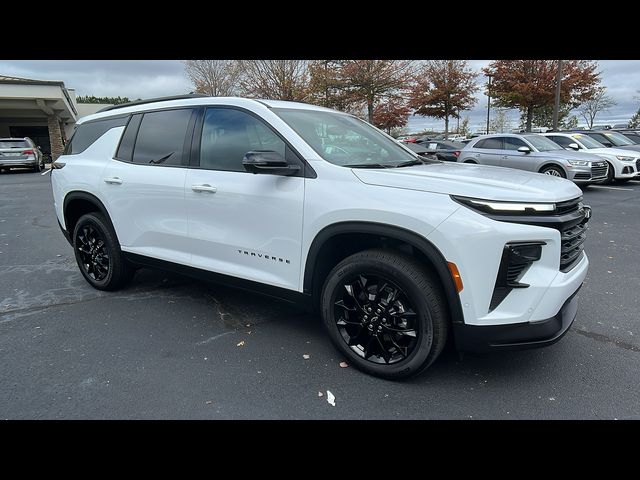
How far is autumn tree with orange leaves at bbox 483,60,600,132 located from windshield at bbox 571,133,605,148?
13.0m

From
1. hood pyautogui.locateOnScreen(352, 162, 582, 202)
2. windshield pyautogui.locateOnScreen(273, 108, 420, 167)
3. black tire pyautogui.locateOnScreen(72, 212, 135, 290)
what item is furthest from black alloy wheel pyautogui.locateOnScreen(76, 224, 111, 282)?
hood pyautogui.locateOnScreen(352, 162, 582, 202)

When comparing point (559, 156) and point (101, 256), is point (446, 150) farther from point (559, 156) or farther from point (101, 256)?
point (101, 256)

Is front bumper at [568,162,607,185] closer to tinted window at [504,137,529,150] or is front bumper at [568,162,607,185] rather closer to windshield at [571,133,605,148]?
tinted window at [504,137,529,150]

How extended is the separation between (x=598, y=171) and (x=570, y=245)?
420 inches

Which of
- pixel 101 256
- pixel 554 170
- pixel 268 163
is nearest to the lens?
pixel 268 163

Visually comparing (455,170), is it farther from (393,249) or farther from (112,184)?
(112,184)

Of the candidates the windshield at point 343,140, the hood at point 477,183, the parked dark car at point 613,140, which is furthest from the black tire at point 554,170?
the hood at point 477,183

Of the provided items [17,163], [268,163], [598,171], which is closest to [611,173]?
[598,171]

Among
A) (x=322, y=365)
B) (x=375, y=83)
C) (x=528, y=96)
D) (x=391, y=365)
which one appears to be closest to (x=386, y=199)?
(x=391, y=365)

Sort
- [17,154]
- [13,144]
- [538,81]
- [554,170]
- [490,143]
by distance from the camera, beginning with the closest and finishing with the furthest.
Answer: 1. [554,170]
2. [490,143]
3. [17,154]
4. [13,144]
5. [538,81]

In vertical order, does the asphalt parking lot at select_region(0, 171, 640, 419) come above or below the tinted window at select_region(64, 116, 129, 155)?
below

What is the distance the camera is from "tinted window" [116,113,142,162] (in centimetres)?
418

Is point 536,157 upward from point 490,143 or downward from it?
downward

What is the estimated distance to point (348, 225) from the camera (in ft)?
9.16
